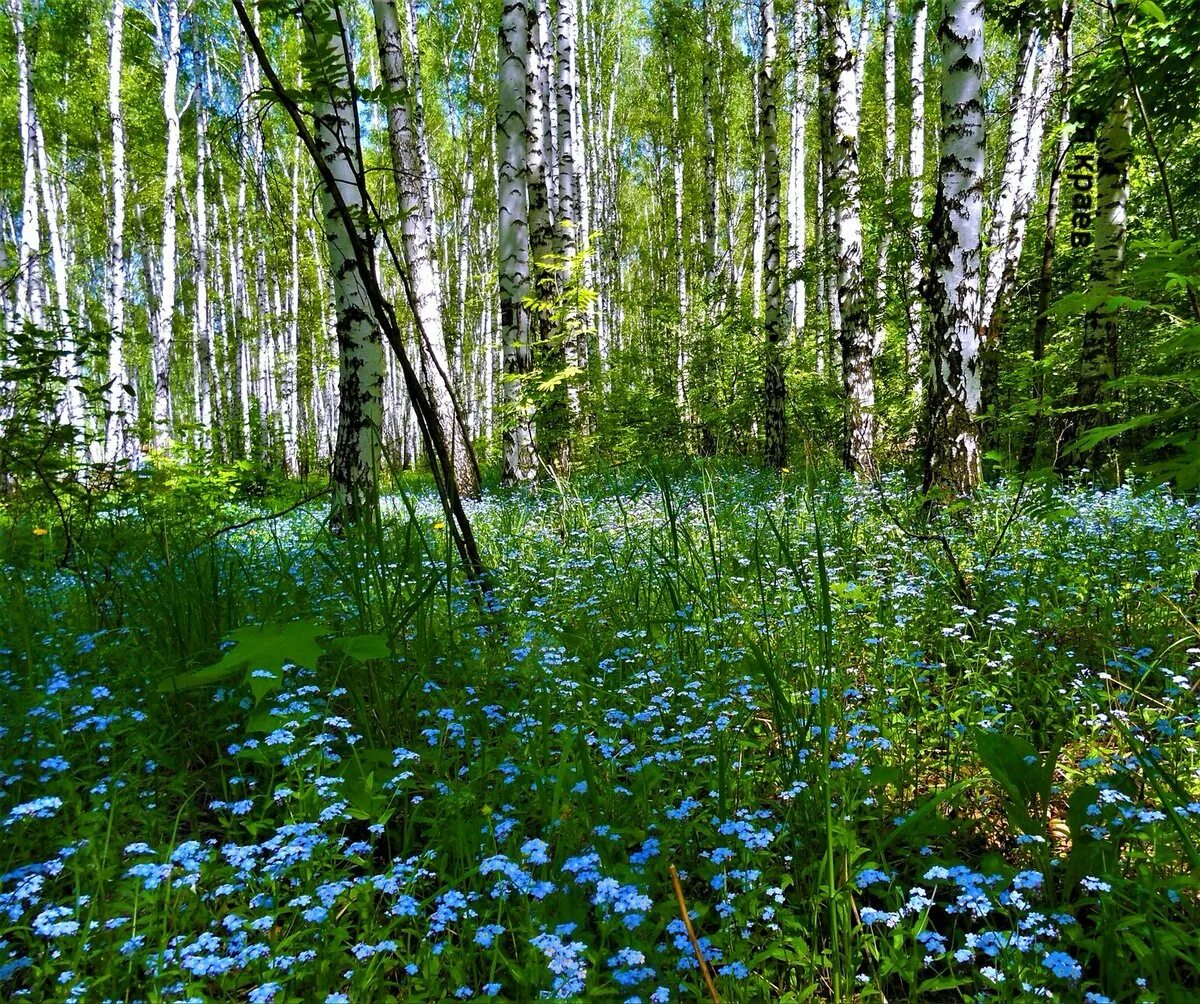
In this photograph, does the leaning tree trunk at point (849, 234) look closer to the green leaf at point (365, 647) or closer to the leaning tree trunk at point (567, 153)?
the leaning tree trunk at point (567, 153)

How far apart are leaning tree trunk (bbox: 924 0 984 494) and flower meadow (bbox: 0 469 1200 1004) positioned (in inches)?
70.0

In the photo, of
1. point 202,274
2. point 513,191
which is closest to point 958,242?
point 513,191

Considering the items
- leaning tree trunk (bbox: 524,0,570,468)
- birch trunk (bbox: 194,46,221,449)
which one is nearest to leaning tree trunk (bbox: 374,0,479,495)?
leaning tree trunk (bbox: 524,0,570,468)

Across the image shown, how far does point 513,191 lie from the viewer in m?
8.12

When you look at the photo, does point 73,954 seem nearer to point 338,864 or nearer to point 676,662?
point 338,864

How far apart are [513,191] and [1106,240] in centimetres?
686

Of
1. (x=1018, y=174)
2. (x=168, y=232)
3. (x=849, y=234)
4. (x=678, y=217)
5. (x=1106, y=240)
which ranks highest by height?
(x=678, y=217)

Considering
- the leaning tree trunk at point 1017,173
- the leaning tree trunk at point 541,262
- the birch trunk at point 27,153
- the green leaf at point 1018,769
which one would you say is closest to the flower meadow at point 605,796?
the green leaf at point 1018,769

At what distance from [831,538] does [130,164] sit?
25.4 meters

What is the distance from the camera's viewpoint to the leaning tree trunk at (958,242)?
15.2 ft

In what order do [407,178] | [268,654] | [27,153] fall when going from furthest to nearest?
[27,153]
[407,178]
[268,654]

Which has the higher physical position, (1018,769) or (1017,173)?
(1017,173)

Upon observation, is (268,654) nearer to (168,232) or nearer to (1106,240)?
(1106,240)

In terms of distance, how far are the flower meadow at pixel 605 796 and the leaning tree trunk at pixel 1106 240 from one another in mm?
4958
